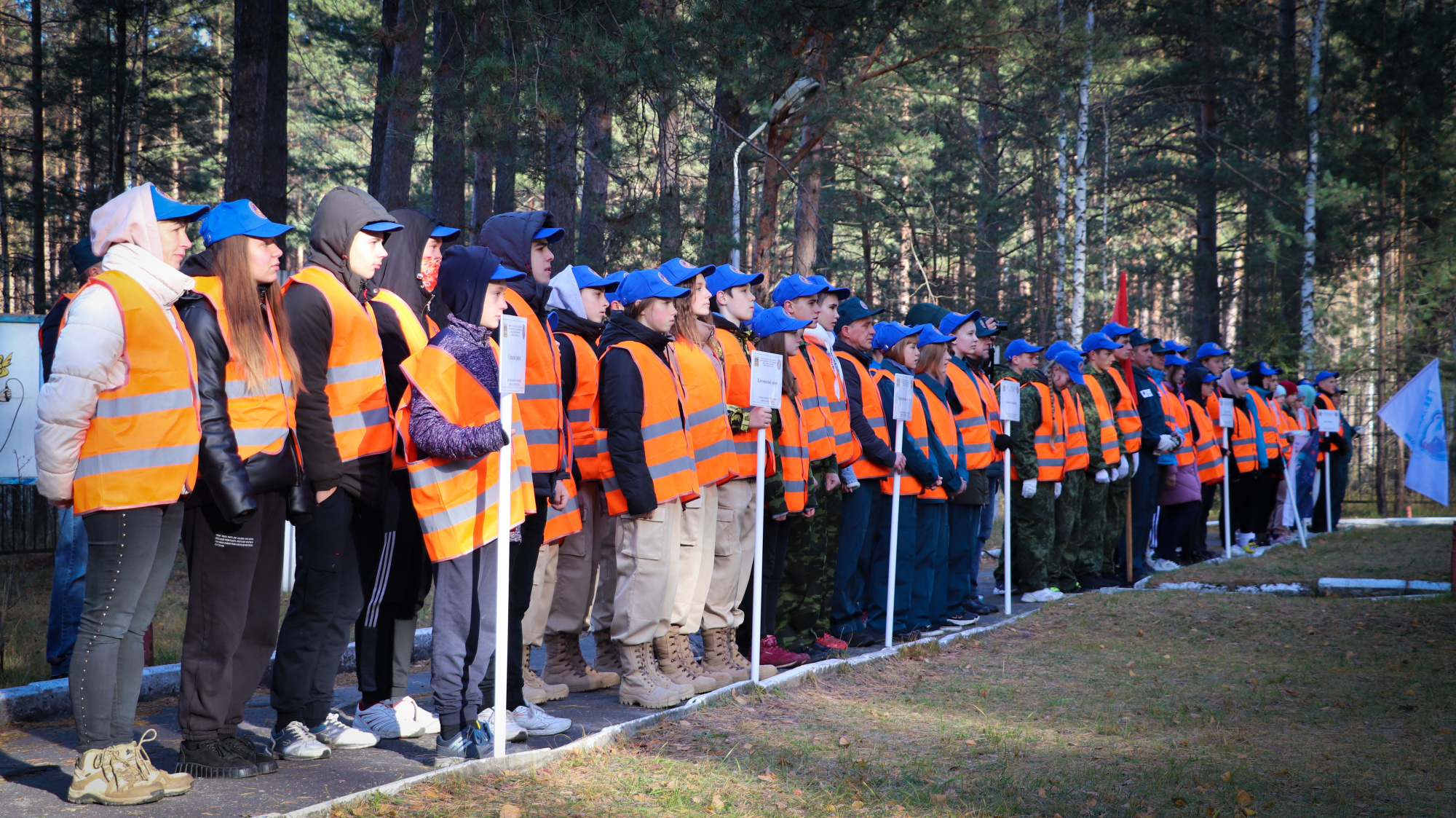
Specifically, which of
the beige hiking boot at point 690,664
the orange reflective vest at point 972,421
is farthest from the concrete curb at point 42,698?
the orange reflective vest at point 972,421

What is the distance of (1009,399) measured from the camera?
9773mm

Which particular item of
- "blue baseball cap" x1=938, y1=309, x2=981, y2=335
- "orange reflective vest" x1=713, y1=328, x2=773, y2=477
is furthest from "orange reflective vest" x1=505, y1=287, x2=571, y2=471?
"blue baseball cap" x1=938, y1=309, x2=981, y2=335

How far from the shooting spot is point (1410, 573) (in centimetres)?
1270

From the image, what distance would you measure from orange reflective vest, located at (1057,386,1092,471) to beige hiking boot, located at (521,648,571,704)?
628 centimetres

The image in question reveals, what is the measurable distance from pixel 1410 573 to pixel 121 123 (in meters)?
15.4

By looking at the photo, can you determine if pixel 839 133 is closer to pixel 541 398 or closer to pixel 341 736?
pixel 541 398

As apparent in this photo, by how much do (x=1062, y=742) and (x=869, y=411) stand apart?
3336mm

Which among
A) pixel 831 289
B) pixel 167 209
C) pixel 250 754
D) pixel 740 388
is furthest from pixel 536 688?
pixel 831 289

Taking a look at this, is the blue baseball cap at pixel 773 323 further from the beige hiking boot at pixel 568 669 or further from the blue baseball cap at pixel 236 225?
the blue baseball cap at pixel 236 225

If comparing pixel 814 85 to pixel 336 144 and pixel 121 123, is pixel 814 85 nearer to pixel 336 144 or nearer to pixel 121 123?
pixel 121 123

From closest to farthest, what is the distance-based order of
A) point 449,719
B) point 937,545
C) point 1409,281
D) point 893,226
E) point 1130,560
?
1. point 449,719
2. point 937,545
3. point 1130,560
4. point 893,226
5. point 1409,281

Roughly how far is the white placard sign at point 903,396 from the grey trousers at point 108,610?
515 cm

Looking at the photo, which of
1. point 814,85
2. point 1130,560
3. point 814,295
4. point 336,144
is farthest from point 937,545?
point 336,144

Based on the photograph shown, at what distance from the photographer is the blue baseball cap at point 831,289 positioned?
8022 millimetres
